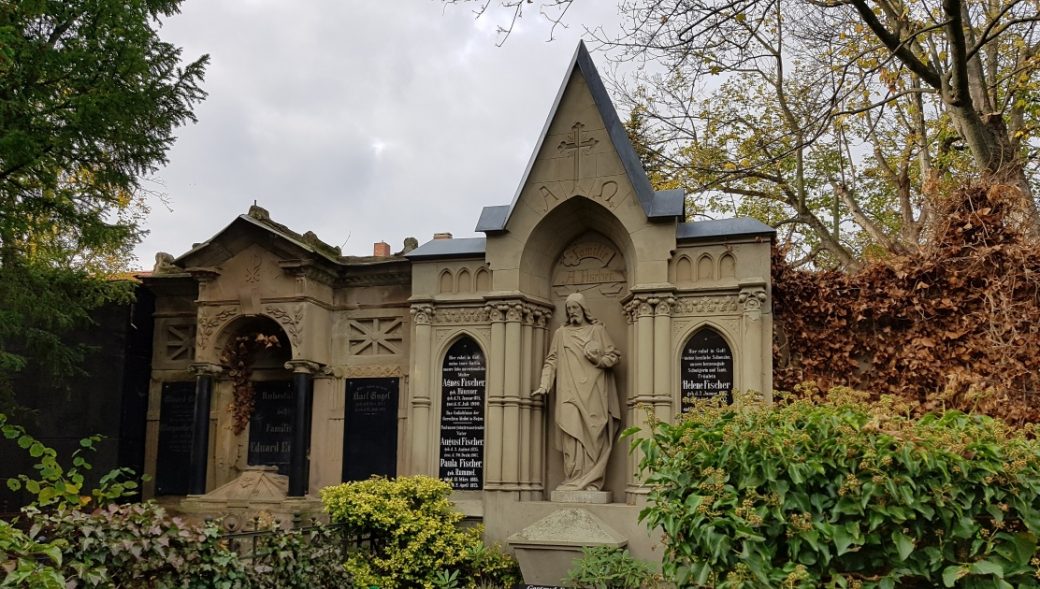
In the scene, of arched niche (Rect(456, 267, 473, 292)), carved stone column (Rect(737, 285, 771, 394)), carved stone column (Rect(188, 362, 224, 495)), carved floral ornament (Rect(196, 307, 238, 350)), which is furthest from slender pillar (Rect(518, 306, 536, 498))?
carved stone column (Rect(188, 362, 224, 495))

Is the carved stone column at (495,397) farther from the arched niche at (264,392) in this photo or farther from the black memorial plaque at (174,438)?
the black memorial plaque at (174,438)

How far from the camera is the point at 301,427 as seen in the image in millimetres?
12172

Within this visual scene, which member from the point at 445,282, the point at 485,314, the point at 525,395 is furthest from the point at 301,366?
the point at 525,395

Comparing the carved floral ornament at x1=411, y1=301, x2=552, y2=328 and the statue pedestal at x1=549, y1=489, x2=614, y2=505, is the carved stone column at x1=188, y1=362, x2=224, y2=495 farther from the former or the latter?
the statue pedestal at x1=549, y1=489, x2=614, y2=505

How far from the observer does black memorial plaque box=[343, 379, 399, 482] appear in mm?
12234

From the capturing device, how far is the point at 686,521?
232 inches

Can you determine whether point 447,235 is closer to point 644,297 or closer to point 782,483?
point 644,297

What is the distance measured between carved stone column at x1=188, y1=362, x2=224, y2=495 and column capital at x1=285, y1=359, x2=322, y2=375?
113cm

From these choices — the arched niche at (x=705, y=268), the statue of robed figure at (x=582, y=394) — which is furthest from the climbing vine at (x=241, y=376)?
the arched niche at (x=705, y=268)

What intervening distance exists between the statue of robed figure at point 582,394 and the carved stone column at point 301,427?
315 cm

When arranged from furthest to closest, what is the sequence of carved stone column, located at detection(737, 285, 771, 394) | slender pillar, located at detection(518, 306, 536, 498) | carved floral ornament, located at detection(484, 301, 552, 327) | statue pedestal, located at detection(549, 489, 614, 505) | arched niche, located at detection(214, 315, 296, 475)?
arched niche, located at detection(214, 315, 296, 475) → carved floral ornament, located at detection(484, 301, 552, 327) → slender pillar, located at detection(518, 306, 536, 498) → statue pedestal, located at detection(549, 489, 614, 505) → carved stone column, located at detection(737, 285, 771, 394)

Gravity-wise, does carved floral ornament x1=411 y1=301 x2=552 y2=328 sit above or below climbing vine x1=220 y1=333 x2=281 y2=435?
above

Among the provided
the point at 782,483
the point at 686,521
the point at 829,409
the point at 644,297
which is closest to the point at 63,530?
the point at 686,521

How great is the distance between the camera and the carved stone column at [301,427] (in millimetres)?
11938
